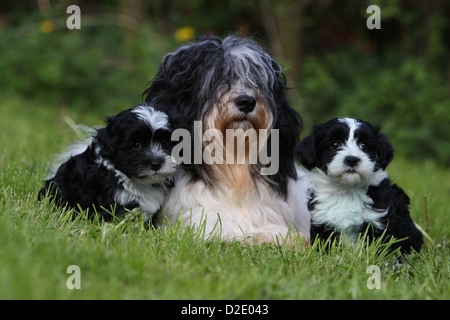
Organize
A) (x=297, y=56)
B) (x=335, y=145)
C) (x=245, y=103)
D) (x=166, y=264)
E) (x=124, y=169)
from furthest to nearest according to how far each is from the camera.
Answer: (x=297, y=56), (x=245, y=103), (x=124, y=169), (x=335, y=145), (x=166, y=264)

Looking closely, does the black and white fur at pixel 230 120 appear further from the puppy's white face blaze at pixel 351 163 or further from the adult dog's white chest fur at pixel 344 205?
the puppy's white face blaze at pixel 351 163

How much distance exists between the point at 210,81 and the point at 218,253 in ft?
4.00

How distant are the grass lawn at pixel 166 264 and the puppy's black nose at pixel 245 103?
0.85 meters

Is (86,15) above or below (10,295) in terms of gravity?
above

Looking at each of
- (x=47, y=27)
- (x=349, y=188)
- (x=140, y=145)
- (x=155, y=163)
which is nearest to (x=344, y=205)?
(x=349, y=188)

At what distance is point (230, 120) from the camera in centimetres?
385

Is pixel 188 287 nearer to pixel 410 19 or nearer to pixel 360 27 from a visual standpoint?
pixel 410 19

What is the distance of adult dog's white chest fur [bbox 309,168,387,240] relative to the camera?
3.52m

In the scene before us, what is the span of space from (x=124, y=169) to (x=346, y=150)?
4.27 feet

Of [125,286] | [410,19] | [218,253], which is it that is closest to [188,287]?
[125,286]

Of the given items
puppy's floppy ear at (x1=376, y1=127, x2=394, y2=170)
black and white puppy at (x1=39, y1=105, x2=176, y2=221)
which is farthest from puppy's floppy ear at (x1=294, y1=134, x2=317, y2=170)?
black and white puppy at (x1=39, y1=105, x2=176, y2=221)

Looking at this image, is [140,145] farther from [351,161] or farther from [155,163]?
[351,161]

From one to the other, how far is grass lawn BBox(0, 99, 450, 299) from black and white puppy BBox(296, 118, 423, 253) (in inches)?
5.8

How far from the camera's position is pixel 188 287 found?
265cm
